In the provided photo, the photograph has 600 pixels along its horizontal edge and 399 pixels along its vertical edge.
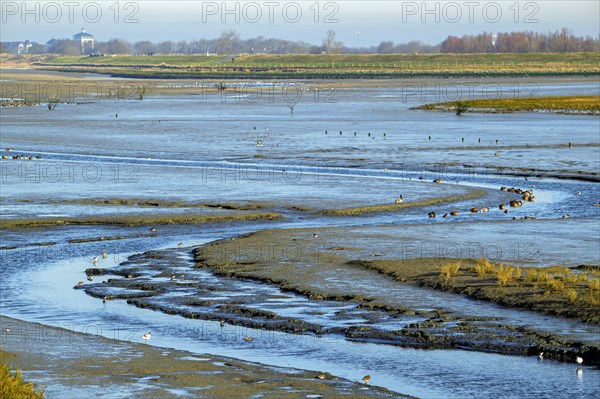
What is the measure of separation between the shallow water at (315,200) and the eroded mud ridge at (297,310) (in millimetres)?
171

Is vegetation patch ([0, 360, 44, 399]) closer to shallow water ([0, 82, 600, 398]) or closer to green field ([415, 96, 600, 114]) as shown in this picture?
shallow water ([0, 82, 600, 398])

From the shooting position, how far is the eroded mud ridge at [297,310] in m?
13.6

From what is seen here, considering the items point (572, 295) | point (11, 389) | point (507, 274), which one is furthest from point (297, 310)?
point (11, 389)

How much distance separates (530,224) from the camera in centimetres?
2288

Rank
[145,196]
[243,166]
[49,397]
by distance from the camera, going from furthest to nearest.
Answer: [243,166] < [145,196] < [49,397]

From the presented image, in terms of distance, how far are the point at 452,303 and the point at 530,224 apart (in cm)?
782

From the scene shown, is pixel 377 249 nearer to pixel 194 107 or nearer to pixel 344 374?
pixel 344 374

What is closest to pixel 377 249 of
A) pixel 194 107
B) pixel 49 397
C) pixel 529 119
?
pixel 49 397

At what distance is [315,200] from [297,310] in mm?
11677

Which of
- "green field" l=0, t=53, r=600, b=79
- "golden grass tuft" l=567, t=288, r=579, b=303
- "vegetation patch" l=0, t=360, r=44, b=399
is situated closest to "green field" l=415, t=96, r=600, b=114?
"golden grass tuft" l=567, t=288, r=579, b=303

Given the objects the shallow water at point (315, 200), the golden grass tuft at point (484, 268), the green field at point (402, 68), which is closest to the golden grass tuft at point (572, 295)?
the shallow water at point (315, 200)

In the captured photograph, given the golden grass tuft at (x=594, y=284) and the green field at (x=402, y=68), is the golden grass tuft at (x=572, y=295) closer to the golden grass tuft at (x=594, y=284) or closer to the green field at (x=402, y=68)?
the golden grass tuft at (x=594, y=284)

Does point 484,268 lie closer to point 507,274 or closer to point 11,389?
point 507,274

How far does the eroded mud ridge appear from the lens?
13.6 m
